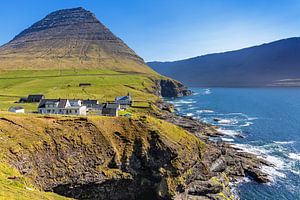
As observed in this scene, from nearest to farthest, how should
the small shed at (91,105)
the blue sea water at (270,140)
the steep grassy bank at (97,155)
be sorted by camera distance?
the steep grassy bank at (97,155) < the blue sea water at (270,140) < the small shed at (91,105)

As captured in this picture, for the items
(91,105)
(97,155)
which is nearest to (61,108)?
(91,105)

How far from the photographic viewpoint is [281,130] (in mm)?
132250

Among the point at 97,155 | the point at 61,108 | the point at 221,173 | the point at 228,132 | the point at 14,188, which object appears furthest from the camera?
the point at 228,132

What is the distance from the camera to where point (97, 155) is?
6359 cm

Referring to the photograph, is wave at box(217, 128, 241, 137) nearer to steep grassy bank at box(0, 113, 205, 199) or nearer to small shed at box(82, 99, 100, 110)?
small shed at box(82, 99, 100, 110)

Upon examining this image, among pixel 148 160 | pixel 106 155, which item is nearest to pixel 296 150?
pixel 148 160

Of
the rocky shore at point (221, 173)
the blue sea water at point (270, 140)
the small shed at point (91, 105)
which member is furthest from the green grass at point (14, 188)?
the small shed at point (91, 105)

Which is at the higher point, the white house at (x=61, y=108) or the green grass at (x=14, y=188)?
the white house at (x=61, y=108)

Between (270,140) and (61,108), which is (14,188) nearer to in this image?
(61,108)

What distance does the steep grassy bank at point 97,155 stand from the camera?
56.6 meters

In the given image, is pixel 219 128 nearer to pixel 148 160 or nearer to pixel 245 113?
pixel 245 113

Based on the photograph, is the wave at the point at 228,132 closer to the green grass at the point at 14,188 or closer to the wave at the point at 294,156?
the wave at the point at 294,156

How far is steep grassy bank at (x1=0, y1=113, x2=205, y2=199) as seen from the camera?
56625 millimetres

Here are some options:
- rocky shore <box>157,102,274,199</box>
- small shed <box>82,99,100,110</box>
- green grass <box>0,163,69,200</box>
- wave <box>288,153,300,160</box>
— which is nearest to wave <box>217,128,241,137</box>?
rocky shore <box>157,102,274,199</box>
